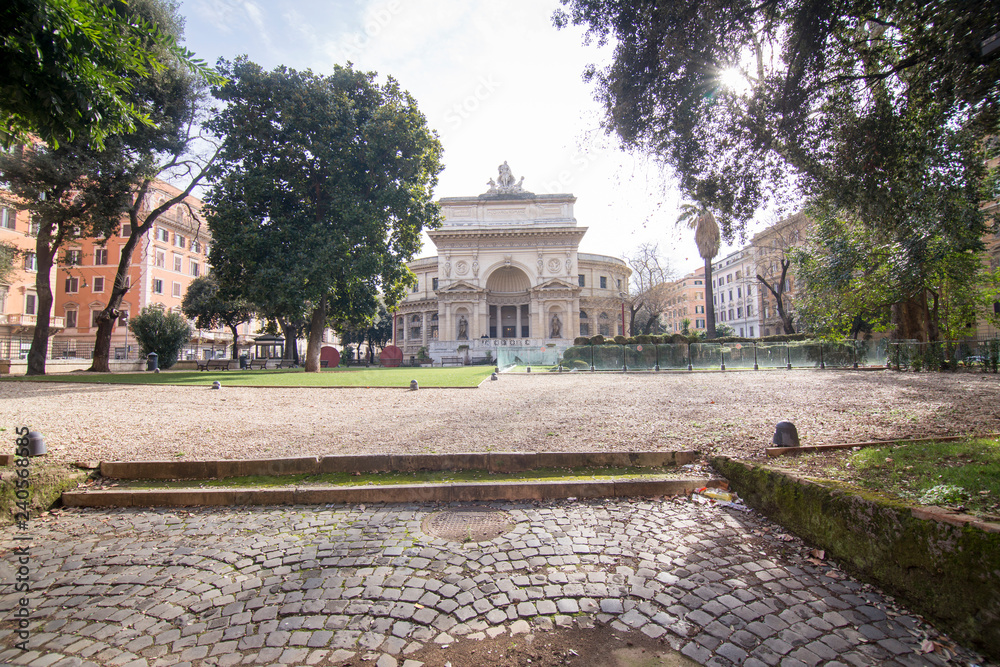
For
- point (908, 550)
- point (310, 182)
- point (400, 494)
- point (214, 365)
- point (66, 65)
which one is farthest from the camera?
point (214, 365)

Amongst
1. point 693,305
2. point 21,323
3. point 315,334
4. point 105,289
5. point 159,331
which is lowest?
point 315,334

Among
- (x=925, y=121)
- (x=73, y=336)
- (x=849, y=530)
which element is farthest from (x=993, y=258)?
(x=73, y=336)

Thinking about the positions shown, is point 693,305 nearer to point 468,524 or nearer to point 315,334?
point 315,334

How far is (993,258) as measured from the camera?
89.9 ft

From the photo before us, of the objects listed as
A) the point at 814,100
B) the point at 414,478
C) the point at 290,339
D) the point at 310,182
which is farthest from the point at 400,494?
the point at 290,339

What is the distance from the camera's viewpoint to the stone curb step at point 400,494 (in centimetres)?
416

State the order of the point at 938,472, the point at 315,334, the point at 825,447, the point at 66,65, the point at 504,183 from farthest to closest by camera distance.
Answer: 1. the point at 504,183
2. the point at 315,334
3. the point at 825,447
4. the point at 66,65
5. the point at 938,472

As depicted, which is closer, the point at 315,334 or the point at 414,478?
the point at 414,478

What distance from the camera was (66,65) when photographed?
11.6 feet

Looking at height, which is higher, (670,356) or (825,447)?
(670,356)

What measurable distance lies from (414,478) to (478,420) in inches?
114

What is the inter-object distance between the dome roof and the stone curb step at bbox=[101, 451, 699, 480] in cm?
4492

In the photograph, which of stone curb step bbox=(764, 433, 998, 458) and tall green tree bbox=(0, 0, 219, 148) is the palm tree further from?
tall green tree bbox=(0, 0, 219, 148)

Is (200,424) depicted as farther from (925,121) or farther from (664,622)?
(925,121)
